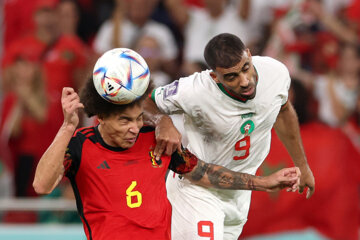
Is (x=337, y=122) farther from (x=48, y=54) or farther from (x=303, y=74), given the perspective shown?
(x=48, y=54)

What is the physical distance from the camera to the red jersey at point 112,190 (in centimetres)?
367

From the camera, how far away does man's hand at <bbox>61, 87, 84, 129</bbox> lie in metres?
3.54

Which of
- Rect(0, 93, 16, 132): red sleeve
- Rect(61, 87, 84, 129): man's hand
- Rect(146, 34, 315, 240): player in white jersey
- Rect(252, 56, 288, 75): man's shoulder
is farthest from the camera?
Rect(0, 93, 16, 132): red sleeve

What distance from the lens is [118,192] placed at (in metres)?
3.69

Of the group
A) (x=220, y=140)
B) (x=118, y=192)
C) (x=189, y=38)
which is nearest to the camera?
(x=118, y=192)

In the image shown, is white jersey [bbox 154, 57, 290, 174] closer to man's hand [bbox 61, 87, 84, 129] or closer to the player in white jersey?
the player in white jersey

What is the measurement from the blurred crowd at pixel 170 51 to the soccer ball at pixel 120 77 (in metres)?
3.62

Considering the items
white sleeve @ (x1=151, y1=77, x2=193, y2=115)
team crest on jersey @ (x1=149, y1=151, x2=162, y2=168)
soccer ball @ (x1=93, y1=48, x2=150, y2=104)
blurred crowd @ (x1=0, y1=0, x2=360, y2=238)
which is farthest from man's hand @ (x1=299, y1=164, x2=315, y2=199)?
blurred crowd @ (x1=0, y1=0, x2=360, y2=238)

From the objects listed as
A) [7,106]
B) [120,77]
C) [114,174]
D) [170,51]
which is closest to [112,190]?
[114,174]

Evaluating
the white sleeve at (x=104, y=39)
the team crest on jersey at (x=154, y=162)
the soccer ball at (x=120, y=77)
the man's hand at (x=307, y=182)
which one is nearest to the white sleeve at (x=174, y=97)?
the team crest on jersey at (x=154, y=162)

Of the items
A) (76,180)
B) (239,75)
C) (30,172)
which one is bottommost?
(30,172)

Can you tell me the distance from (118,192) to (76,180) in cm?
24

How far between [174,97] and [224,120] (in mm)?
349

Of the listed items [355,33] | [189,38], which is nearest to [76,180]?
[189,38]
